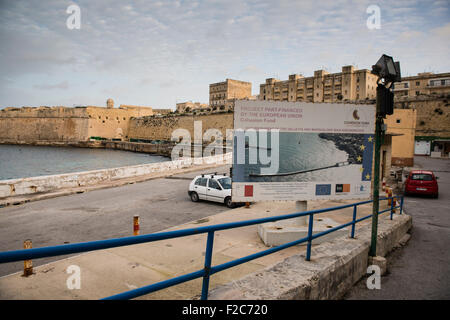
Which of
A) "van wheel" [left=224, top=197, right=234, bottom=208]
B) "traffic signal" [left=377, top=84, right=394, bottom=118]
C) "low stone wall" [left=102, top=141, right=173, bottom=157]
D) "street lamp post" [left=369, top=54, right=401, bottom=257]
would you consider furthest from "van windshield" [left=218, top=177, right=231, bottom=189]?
"low stone wall" [left=102, top=141, right=173, bottom=157]

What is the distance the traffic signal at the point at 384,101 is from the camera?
16.7 feet

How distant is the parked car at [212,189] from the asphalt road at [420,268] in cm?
685

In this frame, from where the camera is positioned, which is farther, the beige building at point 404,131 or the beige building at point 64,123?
the beige building at point 64,123

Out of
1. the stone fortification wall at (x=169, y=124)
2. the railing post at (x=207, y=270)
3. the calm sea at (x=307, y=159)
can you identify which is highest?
the stone fortification wall at (x=169, y=124)

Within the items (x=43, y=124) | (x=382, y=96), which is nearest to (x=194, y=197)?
(x=382, y=96)

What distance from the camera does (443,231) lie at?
8.95 meters

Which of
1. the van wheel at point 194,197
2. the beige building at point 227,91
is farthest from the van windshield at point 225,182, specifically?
the beige building at point 227,91

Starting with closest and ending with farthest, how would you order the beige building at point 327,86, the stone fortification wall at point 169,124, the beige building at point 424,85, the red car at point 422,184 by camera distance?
the red car at point 422,184 → the beige building at point 424,85 → the stone fortification wall at point 169,124 → the beige building at point 327,86

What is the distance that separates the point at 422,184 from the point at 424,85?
7104 cm

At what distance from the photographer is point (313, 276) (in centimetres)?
360

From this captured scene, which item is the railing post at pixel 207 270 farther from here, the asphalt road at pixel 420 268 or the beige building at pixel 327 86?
the beige building at pixel 327 86

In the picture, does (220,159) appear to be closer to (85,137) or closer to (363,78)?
(363,78)

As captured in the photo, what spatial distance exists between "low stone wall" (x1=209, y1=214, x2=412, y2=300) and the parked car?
7.28m
